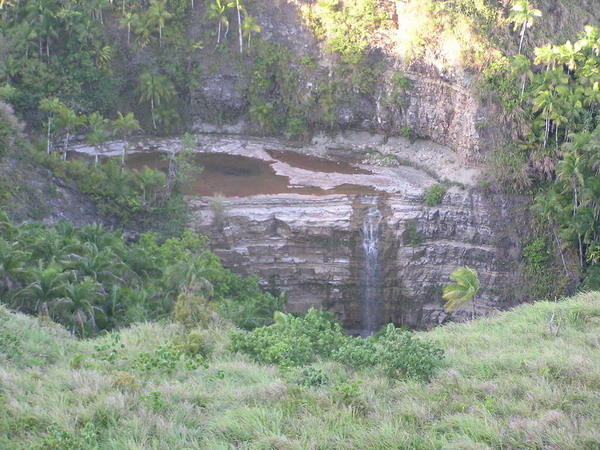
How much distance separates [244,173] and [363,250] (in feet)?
26.8

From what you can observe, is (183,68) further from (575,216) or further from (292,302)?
(575,216)

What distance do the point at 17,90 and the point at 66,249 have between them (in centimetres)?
1533

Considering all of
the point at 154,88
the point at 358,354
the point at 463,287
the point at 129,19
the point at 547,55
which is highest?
the point at 129,19

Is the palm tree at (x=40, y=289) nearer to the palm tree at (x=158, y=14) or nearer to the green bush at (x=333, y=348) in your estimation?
the green bush at (x=333, y=348)

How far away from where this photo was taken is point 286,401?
39.8 ft

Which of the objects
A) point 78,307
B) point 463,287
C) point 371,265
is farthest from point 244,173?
point 78,307

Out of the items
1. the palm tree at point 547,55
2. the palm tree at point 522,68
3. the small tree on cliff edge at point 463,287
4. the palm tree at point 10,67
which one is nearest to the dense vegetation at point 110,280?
the small tree on cliff edge at point 463,287

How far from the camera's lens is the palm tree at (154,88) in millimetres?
39250

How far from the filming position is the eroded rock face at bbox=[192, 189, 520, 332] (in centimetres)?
3247

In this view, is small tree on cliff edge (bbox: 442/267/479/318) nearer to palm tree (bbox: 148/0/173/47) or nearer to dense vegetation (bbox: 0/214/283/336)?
dense vegetation (bbox: 0/214/283/336)

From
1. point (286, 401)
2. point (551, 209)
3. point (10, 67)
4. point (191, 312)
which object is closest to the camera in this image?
point (286, 401)

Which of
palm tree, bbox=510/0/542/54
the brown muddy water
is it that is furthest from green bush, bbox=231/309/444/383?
Answer: palm tree, bbox=510/0/542/54

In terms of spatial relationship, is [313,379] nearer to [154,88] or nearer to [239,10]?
[154,88]

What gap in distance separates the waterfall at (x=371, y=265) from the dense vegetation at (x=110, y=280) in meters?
5.10
